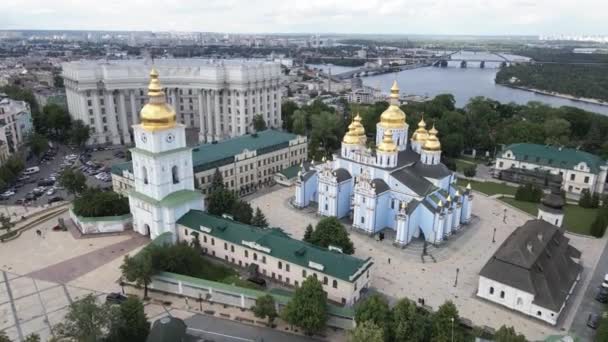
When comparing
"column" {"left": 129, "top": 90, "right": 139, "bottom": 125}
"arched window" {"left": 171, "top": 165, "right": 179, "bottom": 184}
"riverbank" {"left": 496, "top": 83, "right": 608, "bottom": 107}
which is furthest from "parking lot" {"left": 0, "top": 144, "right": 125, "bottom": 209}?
"riverbank" {"left": 496, "top": 83, "right": 608, "bottom": 107}

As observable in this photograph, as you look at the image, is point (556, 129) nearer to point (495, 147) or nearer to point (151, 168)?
point (495, 147)

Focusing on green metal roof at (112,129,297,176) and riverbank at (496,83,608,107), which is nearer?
green metal roof at (112,129,297,176)

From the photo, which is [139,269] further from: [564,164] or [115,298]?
[564,164]

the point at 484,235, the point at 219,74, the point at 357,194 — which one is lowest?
the point at 484,235

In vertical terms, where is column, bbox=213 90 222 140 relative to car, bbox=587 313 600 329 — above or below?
above

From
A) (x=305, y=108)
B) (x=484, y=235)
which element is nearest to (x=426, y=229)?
(x=484, y=235)

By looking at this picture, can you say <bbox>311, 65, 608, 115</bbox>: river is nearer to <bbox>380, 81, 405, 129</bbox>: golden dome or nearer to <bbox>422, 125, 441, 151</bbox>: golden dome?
<bbox>380, 81, 405, 129</bbox>: golden dome
